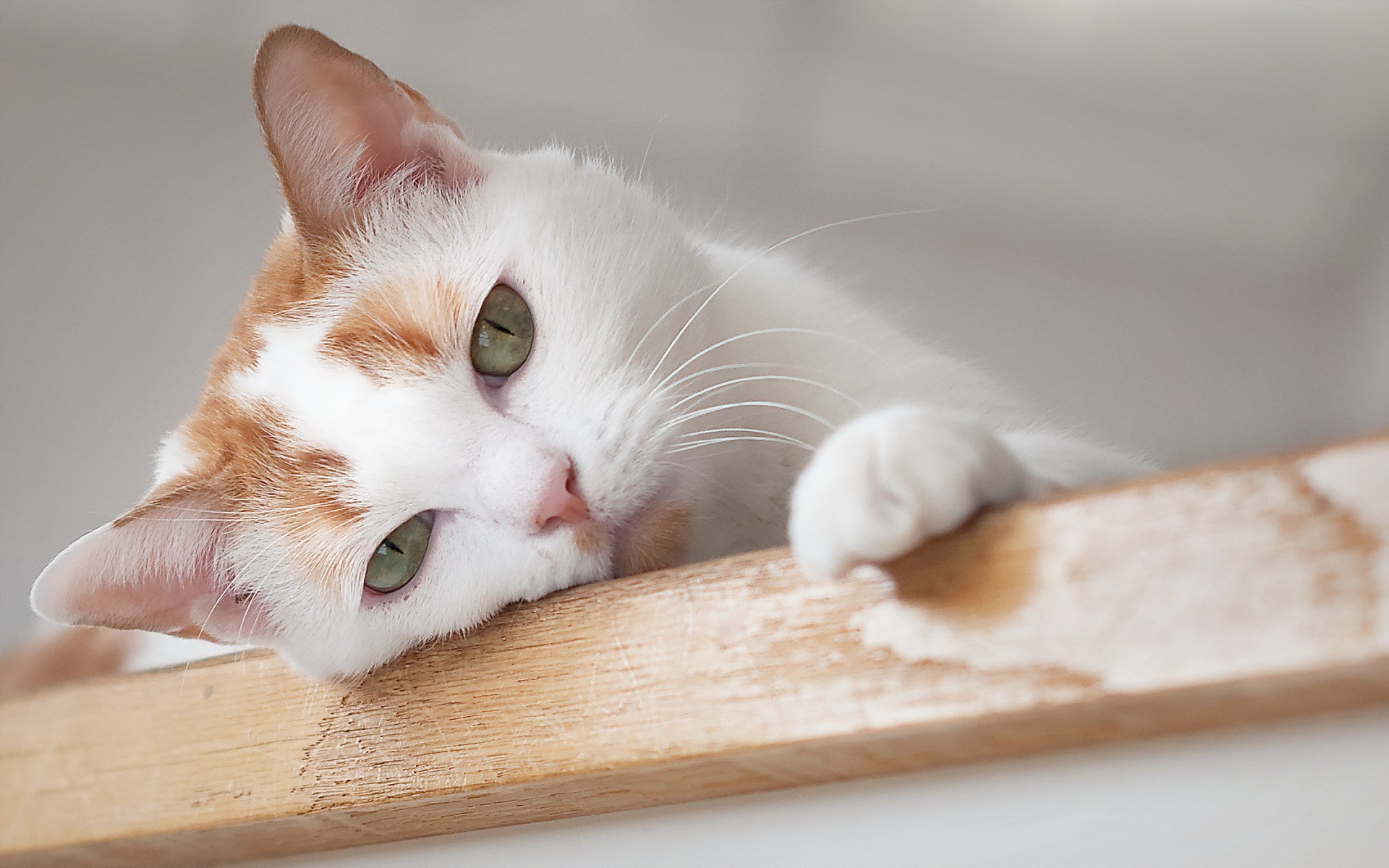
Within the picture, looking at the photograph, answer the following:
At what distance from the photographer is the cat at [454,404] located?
0.82 m

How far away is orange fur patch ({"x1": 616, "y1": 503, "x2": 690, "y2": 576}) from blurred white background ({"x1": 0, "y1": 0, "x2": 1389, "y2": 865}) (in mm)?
534

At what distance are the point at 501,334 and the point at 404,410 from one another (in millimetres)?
110

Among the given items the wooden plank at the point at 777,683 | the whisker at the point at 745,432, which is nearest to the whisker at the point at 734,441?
the whisker at the point at 745,432

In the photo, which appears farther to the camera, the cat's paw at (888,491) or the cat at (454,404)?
the cat at (454,404)

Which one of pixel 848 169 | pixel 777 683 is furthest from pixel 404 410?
pixel 848 169

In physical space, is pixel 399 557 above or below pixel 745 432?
below

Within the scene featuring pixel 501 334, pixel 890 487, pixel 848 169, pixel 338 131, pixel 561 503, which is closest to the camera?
pixel 890 487

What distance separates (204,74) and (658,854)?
1.65m

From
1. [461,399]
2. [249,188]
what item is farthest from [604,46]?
[461,399]

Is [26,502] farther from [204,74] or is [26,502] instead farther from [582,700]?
[582,700]

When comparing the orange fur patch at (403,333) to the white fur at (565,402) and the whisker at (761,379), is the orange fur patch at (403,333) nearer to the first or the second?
the white fur at (565,402)

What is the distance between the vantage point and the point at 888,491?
52 centimetres

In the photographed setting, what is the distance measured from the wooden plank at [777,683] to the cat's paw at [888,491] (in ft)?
0.10

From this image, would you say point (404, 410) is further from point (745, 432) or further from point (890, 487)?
point (890, 487)
